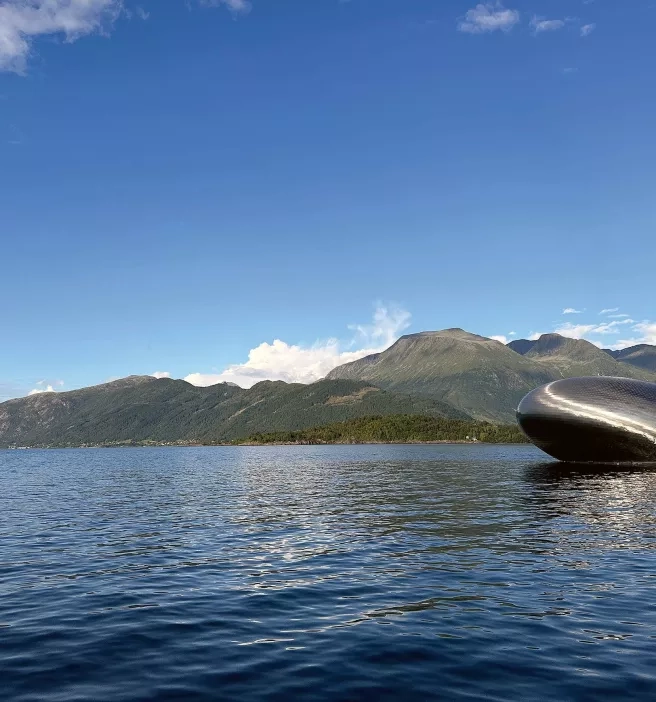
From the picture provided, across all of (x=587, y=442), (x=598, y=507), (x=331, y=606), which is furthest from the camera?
(x=587, y=442)

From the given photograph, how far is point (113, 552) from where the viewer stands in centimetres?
3095

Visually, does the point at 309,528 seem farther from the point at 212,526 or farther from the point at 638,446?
the point at 638,446

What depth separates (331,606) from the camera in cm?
2042

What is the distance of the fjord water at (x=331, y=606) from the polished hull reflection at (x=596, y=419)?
186ft

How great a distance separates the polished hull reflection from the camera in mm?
95688

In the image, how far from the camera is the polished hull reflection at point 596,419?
95.7 meters

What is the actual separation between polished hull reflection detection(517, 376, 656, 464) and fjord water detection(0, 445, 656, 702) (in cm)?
5655

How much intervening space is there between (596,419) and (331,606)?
87.6 m

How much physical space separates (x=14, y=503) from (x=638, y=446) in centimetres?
8636

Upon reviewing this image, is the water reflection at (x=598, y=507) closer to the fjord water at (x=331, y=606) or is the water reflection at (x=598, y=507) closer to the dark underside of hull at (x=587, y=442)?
the fjord water at (x=331, y=606)

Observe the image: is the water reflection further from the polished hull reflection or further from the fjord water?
the polished hull reflection

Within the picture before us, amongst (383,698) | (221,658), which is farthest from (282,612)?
(383,698)

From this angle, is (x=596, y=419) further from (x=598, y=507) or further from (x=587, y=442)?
(x=598, y=507)

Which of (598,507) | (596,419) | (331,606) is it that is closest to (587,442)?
(596,419)
